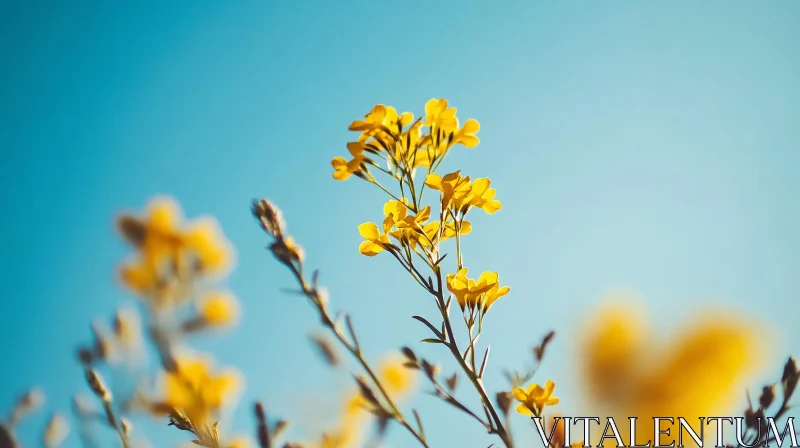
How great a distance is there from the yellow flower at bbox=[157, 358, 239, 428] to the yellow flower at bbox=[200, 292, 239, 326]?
22 cm

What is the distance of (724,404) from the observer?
1.35 meters

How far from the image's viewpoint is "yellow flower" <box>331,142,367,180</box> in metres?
1.21

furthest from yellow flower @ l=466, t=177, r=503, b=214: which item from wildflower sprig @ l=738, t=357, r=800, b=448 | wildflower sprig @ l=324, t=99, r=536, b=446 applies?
wildflower sprig @ l=738, t=357, r=800, b=448

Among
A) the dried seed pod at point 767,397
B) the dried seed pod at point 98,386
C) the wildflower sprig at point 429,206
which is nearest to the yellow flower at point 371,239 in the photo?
the wildflower sprig at point 429,206

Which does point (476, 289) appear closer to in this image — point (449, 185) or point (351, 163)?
point (449, 185)

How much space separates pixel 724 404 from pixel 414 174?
1.06 m

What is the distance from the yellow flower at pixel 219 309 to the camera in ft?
4.07

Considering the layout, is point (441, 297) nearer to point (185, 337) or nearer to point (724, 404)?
point (185, 337)

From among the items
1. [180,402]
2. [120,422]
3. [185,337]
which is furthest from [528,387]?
[120,422]

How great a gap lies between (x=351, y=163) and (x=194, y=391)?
0.63m

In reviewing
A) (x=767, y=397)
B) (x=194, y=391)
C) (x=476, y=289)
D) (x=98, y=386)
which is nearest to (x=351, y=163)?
(x=476, y=289)

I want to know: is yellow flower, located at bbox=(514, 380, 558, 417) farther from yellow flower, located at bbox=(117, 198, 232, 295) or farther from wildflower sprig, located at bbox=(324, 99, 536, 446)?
yellow flower, located at bbox=(117, 198, 232, 295)

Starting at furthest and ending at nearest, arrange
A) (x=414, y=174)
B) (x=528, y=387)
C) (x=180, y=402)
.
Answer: (x=414, y=174) < (x=528, y=387) < (x=180, y=402)

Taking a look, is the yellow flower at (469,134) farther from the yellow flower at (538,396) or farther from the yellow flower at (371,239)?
the yellow flower at (538,396)
